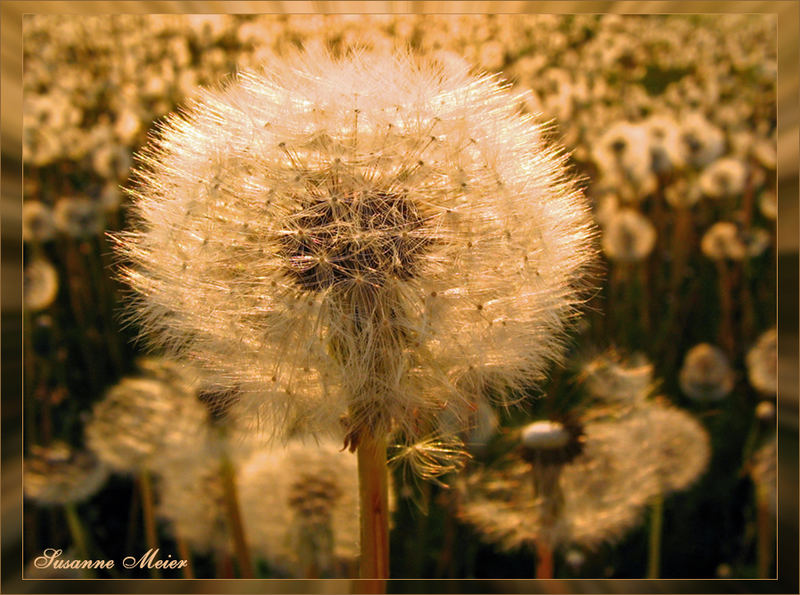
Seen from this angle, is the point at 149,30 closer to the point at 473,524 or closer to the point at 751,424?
the point at 473,524

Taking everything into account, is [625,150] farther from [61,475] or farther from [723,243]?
[61,475]

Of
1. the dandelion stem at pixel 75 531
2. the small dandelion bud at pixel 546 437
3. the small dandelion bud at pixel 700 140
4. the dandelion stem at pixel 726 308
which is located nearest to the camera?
the small dandelion bud at pixel 546 437

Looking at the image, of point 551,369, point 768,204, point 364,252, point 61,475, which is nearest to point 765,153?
point 768,204

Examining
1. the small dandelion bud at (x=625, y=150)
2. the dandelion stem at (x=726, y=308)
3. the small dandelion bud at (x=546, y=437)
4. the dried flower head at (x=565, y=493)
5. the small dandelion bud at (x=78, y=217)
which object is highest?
the small dandelion bud at (x=625, y=150)

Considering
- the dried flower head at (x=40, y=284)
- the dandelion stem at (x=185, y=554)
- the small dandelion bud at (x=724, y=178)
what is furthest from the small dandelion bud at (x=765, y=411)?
the dried flower head at (x=40, y=284)

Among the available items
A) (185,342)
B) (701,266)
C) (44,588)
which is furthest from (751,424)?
(44,588)

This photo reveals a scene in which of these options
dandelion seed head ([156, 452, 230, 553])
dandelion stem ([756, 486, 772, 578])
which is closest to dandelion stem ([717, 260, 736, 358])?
dandelion stem ([756, 486, 772, 578])

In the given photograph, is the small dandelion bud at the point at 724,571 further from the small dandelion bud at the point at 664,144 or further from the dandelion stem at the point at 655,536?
the small dandelion bud at the point at 664,144

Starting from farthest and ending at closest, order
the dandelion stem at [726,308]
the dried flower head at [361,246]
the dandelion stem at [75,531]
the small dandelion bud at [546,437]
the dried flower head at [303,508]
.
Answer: the dandelion stem at [726,308], the dandelion stem at [75,531], the dried flower head at [303,508], the small dandelion bud at [546,437], the dried flower head at [361,246]
